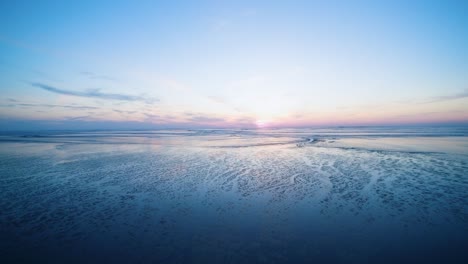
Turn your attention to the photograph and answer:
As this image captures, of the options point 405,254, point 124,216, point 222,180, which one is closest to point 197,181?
point 222,180

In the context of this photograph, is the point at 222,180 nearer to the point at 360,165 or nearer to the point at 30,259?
the point at 30,259

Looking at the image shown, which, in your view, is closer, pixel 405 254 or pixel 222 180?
pixel 405 254

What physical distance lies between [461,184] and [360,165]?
19.3 ft

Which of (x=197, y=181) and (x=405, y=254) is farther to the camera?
(x=197, y=181)

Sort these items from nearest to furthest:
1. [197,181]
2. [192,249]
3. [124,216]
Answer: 1. [192,249]
2. [124,216]
3. [197,181]

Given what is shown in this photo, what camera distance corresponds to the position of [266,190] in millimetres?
11812

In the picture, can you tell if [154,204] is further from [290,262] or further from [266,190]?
[290,262]

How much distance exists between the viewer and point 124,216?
8.77 meters

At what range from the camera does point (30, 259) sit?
5.92 metres

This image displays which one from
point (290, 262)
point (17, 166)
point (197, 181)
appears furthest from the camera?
point (17, 166)

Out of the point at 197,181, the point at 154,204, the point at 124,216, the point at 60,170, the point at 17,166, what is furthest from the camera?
the point at 17,166

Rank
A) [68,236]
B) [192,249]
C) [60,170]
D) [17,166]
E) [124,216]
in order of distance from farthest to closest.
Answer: [17,166]
[60,170]
[124,216]
[68,236]
[192,249]

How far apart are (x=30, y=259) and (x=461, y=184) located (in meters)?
18.2

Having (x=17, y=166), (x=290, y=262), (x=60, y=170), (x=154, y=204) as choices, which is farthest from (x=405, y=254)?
A: (x=17, y=166)
